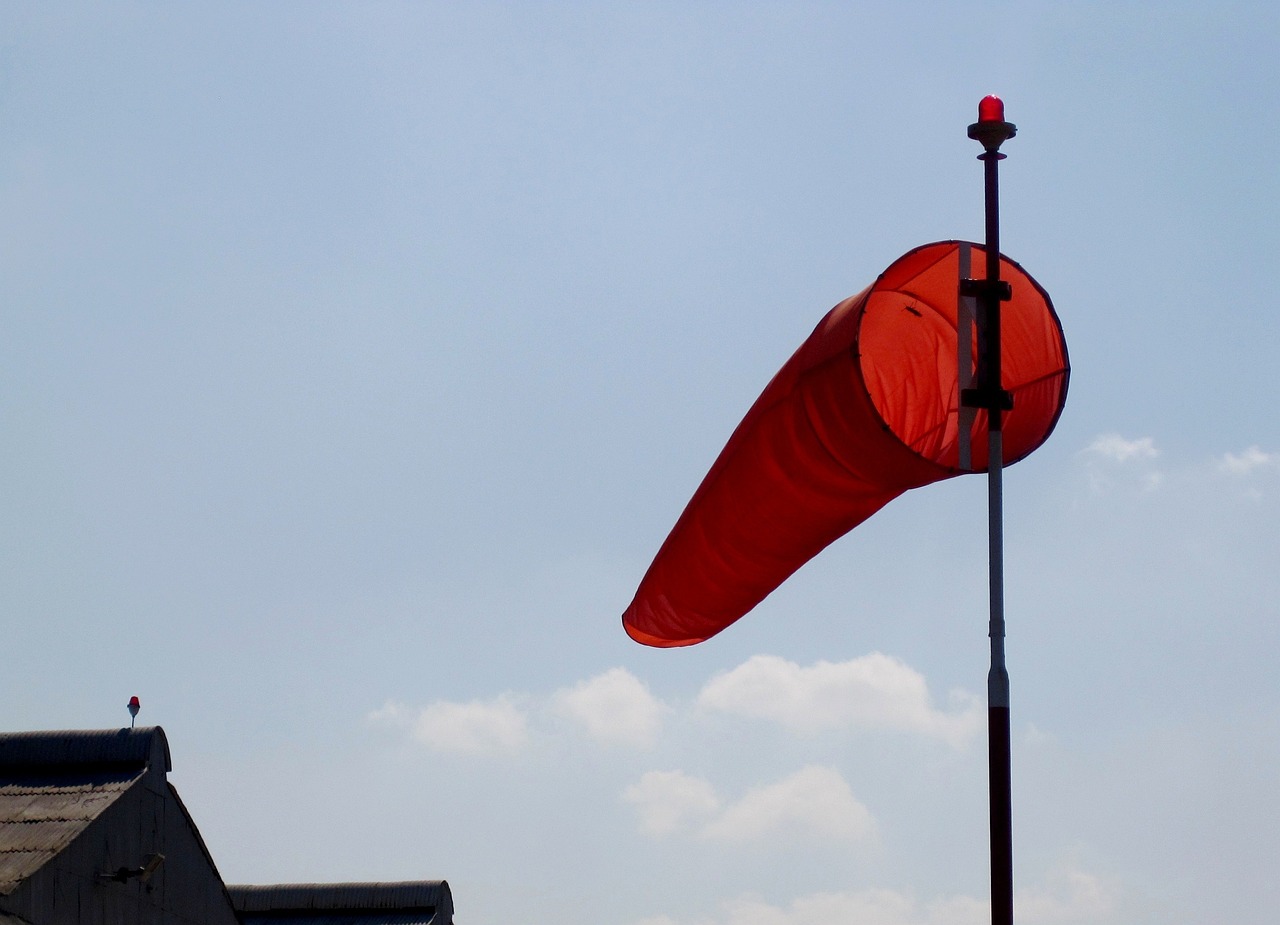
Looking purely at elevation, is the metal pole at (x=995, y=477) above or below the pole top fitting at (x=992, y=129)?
below

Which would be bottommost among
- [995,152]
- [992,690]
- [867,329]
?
[992,690]

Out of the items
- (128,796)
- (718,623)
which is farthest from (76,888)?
(718,623)

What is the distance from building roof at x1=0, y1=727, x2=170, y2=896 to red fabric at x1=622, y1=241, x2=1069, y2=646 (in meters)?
14.8

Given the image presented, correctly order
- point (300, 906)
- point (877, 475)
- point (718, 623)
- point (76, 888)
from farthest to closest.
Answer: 1. point (300, 906)
2. point (76, 888)
3. point (718, 623)
4. point (877, 475)

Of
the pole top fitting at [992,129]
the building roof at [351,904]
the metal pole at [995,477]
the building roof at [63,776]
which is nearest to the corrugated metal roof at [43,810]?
the building roof at [63,776]

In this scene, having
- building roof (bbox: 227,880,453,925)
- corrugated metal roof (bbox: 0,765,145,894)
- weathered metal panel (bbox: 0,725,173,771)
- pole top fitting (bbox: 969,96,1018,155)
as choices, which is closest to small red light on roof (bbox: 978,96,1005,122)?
pole top fitting (bbox: 969,96,1018,155)

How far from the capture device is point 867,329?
36.2 feet

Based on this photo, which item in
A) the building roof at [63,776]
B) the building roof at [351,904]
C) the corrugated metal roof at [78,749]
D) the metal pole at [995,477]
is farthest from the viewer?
the building roof at [351,904]

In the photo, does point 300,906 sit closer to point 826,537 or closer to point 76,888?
point 76,888

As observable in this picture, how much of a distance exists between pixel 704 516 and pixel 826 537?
2.76ft

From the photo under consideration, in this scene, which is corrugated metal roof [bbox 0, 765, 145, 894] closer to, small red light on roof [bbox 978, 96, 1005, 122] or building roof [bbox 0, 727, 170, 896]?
building roof [bbox 0, 727, 170, 896]

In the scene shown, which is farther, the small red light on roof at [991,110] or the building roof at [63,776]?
the building roof at [63,776]

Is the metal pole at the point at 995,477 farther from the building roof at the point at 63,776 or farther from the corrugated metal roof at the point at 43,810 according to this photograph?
the building roof at the point at 63,776

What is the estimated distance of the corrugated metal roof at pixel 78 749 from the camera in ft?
82.0
